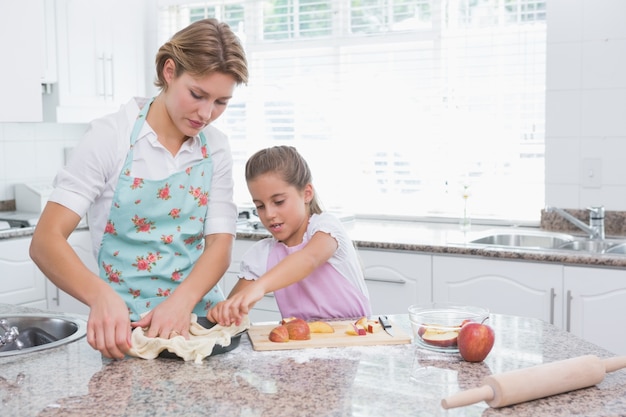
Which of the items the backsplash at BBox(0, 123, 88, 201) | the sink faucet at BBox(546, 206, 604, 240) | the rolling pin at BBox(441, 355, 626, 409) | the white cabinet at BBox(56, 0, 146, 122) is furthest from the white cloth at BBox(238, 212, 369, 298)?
the backsplash at BBox(0, 123, 88, 201)

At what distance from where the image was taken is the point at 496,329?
169cm

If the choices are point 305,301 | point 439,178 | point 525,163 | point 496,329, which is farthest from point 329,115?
point 496,329

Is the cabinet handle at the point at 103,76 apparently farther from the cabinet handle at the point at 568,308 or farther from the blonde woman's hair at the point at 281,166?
the cabinet handle at the point at 568,308

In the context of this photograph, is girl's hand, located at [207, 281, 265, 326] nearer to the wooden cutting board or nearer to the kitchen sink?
the wooden cutting board

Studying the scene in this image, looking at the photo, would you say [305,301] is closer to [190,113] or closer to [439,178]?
[190,113]

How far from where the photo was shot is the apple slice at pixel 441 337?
4.92 feet

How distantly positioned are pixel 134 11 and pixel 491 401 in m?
3.51

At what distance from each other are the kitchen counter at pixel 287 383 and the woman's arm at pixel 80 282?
50 millimetres

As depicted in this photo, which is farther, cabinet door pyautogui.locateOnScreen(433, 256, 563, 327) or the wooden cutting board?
cabinet door pyautogui.locateOnScreen(433, 256, 563, 327)

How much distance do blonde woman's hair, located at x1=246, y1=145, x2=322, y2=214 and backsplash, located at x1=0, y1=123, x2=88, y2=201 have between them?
2.44 metres

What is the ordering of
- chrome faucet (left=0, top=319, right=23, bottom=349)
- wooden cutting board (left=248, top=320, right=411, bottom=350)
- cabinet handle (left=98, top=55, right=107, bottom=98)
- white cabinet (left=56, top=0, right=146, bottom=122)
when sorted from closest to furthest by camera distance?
wooden cutting board (left=248, top=320, right=411, bottom=350) < chrome faucet (left=0, top=319, right=23, bottom=349) < white cabinet (left=56, top=0, right=146, bottom=122) < cabinet handle (left=98, top=55, right=107, bottom=98)

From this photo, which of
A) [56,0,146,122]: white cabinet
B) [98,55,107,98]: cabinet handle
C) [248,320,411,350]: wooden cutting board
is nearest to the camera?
[248,320,411,350]: wooden cutting board

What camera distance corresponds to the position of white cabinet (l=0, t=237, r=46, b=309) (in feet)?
11.1

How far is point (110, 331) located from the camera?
1.46m
